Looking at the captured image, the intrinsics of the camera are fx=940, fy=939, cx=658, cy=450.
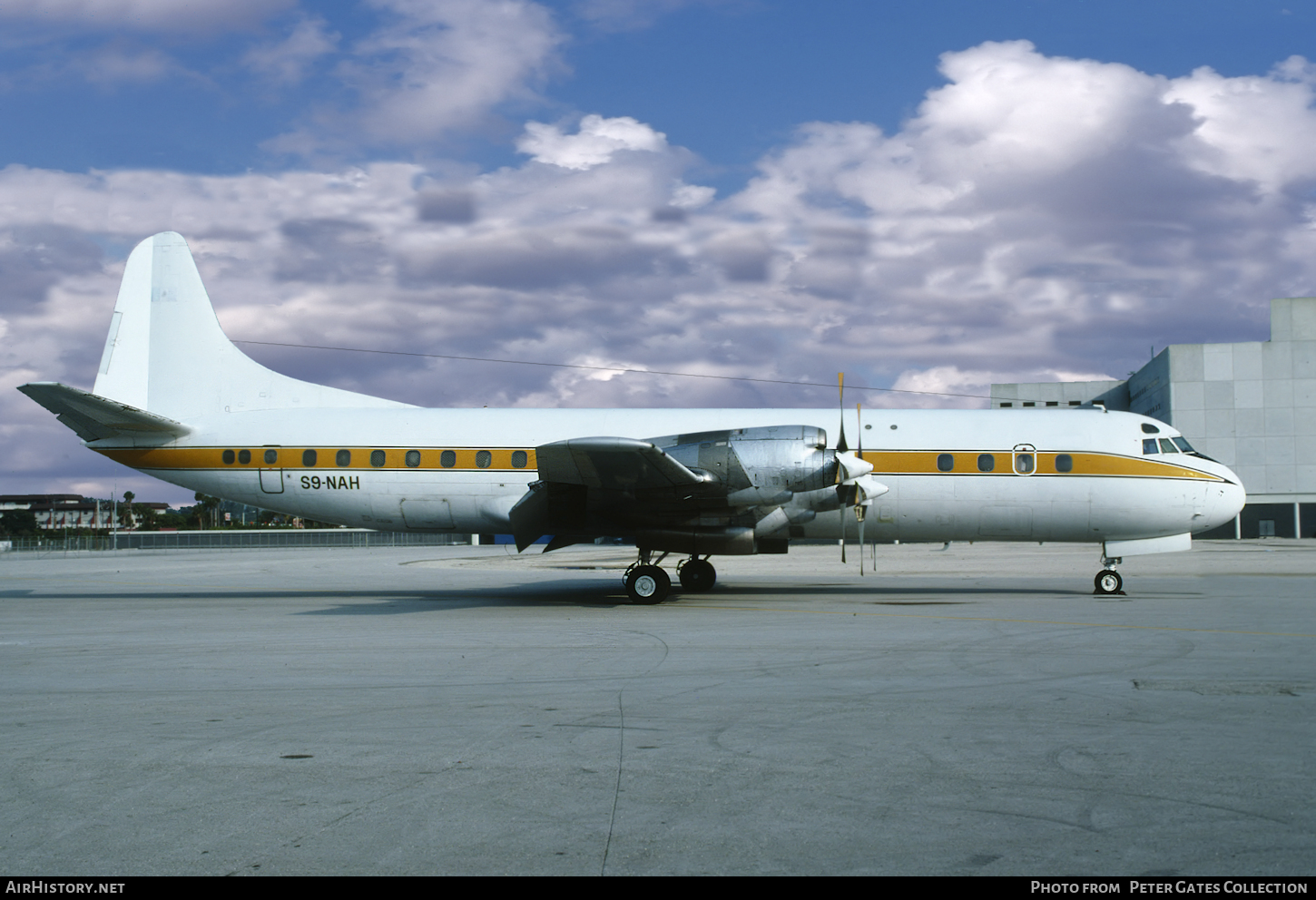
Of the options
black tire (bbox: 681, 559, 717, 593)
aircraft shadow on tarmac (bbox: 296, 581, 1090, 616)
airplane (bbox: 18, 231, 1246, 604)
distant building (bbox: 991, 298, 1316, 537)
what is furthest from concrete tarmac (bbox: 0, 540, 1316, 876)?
distant building (bbox: 991, 298, 1316, 537)

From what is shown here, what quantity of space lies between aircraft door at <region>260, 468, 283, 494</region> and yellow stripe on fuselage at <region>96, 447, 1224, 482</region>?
0.39ft

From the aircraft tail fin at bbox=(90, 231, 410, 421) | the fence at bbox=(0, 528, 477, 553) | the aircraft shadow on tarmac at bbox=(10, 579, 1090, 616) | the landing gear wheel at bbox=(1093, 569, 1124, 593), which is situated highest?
the aircraft tail fin at bbox=(90, 231, 410, 421)

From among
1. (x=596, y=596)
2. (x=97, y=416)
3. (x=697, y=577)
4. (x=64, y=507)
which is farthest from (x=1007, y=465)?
(x=64, y=507)

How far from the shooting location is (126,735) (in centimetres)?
699

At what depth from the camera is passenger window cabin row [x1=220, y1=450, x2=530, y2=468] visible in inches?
763

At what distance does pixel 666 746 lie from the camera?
6.52m

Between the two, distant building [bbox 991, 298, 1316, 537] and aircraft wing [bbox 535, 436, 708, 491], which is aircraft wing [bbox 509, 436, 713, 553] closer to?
aircraft wing [bbox 535, 436, 708, 491]

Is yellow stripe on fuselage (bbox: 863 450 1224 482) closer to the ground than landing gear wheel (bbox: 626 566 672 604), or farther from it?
farther from it

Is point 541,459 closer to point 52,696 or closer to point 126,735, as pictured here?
point 52,696

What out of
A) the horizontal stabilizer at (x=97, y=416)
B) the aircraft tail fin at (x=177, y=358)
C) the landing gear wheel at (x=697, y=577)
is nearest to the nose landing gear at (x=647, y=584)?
the landing gear wheel at (x=697, y=577)

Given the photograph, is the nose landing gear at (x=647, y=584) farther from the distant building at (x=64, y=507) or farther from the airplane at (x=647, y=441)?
the distant building at (x=64, y=507)

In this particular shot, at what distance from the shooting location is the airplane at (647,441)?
18250 millimetres

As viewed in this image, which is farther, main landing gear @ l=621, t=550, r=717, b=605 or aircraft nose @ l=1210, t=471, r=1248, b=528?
aircraft nose @ l=1210, t=471, r=1248, b=528
